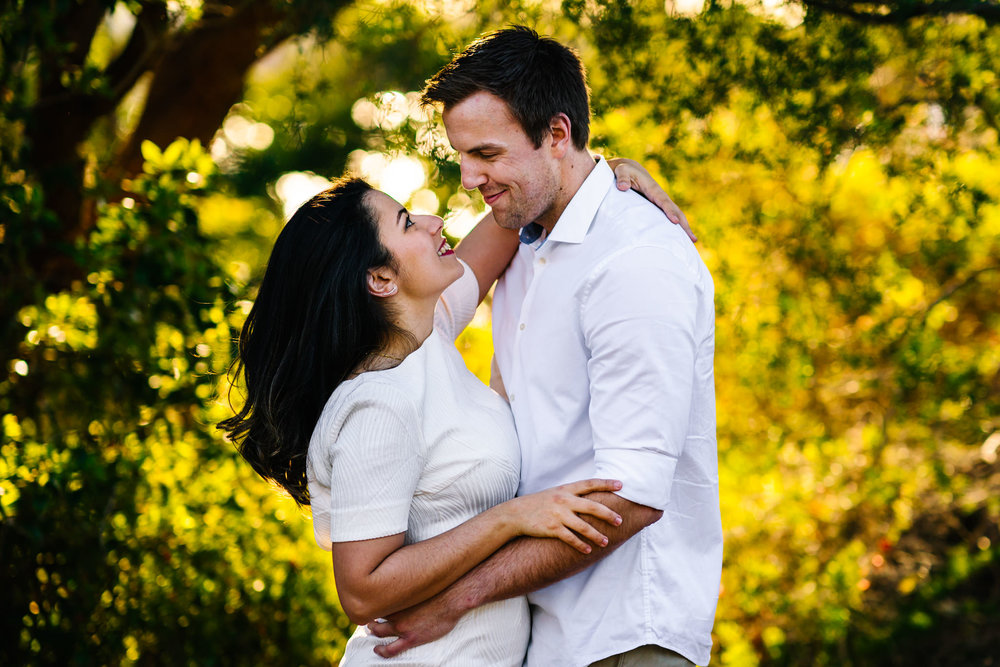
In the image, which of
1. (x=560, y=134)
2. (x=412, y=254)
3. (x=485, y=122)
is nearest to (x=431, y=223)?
(x=412, y=254)

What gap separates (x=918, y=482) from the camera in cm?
489

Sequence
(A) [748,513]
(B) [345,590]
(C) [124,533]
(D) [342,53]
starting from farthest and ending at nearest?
1. (A) [748,513]
2. (D) [342,53]
3. (C) [124,533]
4. (B) [345,590]

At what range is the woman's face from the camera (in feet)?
6.77

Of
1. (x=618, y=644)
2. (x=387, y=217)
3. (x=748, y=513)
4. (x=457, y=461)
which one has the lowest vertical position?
(x=748, y=513)

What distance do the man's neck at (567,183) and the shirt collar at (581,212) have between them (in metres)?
0.04

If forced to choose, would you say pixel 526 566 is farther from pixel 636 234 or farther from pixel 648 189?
pixel 648 189

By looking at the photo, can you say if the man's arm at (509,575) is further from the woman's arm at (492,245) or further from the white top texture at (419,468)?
the woman's arm at (492,245)

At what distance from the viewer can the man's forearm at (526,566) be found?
1.84 m

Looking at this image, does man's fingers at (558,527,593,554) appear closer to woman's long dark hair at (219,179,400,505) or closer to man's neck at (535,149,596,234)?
woman's long dark hair at (219,179,400,505)

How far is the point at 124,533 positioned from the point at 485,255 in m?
1.89

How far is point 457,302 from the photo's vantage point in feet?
7.91

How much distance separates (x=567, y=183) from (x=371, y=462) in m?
0.84

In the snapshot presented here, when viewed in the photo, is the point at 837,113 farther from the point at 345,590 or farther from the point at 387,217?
the point at 345,590

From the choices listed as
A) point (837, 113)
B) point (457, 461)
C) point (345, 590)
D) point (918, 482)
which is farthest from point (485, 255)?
point (918, 482)
